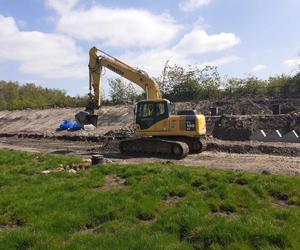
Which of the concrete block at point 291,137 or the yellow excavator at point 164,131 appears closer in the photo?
the yellow excavator at point 164,131

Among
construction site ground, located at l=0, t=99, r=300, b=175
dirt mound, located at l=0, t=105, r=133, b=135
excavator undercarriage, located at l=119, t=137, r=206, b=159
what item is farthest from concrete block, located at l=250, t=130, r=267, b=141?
dirt mound, located at l=0, t=105, r=133, b=135

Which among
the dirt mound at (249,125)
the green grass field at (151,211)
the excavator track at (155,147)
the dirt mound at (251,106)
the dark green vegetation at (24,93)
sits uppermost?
the dark green vegetation at (24,93)

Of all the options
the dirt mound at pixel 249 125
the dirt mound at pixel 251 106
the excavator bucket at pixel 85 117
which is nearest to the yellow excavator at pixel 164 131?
the excavator bucket at pixel 85 117

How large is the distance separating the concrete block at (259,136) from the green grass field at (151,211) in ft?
47.6

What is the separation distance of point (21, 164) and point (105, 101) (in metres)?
42.3

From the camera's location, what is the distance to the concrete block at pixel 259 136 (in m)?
27.8

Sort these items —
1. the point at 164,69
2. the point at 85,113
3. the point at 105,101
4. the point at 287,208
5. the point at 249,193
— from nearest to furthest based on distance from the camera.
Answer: the point at 287,208 < the point at 249,193 < the point at 85,113 < the point at 164,69 < the point at 105,101

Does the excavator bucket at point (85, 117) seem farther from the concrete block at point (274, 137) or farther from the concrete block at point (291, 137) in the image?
the concrete block at point (291, 137)

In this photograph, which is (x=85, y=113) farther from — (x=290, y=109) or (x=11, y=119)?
(x=11, y=119)

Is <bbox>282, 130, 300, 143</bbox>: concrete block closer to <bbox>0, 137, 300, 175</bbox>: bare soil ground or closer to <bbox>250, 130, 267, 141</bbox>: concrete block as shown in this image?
<bbox>250, 130, 267, 141</bbox>: concrete block

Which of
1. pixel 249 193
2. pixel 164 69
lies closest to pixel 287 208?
pixel 249 193

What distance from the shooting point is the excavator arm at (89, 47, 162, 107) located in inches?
995

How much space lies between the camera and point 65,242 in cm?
886

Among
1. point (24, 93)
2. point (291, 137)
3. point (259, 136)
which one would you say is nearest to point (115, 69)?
point (259, 136)
